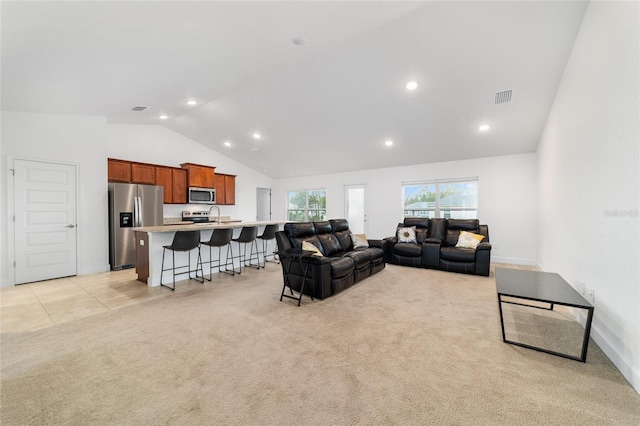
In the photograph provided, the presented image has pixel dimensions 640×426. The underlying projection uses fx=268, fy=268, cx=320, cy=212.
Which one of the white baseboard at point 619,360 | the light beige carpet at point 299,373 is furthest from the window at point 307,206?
the white baseboard at point 619,360

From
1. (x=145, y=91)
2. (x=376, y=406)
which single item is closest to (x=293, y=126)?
(x=145, y=91)

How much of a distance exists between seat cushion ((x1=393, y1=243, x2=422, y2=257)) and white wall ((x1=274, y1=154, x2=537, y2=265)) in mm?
1764

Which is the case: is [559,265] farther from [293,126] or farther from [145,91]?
[145,91]

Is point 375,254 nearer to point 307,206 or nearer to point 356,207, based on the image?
point 356,207

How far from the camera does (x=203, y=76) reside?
12.3 feet

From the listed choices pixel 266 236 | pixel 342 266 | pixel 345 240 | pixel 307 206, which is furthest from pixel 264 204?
pixel 342 266

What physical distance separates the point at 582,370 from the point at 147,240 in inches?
207

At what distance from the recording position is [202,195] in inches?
284

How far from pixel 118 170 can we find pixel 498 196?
830 cm

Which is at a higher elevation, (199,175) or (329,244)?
(199,175)

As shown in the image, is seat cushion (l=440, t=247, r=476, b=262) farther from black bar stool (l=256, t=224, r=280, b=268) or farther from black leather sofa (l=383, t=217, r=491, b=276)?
black bar stool (l=256, t=224, r=280, b=268)

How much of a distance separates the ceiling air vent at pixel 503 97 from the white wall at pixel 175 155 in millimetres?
6989

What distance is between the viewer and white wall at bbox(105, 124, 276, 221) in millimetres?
6031

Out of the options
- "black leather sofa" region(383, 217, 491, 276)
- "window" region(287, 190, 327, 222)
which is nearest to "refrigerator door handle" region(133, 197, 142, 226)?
"window" region(287, 190, 327, 222)
